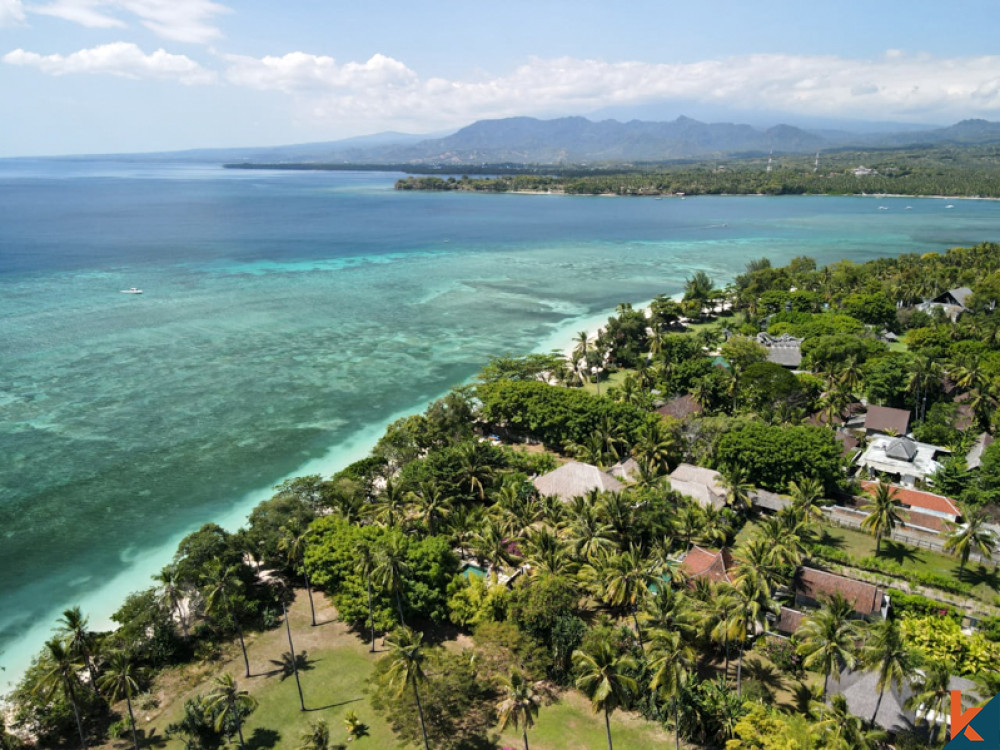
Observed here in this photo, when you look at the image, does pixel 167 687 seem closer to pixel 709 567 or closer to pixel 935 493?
pixel 709 567

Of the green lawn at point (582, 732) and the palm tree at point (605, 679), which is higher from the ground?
the palm tree at point (605, 679)

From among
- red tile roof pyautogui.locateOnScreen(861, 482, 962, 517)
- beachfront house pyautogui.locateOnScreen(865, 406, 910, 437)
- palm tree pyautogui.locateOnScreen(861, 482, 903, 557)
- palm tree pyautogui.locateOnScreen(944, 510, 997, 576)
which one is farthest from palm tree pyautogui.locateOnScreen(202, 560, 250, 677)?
beachfront house pyautogui.locateOnScreen(865, 406, 910, 437)

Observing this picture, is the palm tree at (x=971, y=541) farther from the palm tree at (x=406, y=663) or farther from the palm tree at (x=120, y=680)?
the palm tree at (x=120, y=680)

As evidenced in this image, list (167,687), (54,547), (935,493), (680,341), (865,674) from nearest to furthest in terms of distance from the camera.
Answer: (865,674)
(167,687)
(54,547)
(935,493)
(680,341)

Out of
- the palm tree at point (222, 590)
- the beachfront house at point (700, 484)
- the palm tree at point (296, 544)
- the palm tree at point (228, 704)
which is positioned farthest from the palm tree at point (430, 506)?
the beachfront house at point (700, 484)

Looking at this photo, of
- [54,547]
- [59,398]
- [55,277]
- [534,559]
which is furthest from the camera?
[55,277]

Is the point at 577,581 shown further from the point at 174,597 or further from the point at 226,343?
the point at 226,343

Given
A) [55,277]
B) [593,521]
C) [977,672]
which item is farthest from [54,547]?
[55,277]
